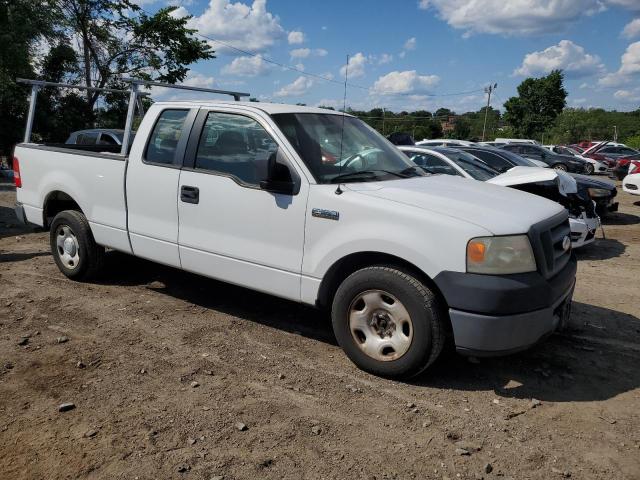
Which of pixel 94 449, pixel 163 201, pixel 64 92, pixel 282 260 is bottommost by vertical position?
pixel 94 449

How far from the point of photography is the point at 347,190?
3924 mm

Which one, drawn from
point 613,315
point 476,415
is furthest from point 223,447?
point 613,315

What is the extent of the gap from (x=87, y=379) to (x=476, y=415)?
2.58 m

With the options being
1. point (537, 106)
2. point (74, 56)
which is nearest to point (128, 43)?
point (74, 56)

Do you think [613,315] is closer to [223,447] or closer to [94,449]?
[223,447]

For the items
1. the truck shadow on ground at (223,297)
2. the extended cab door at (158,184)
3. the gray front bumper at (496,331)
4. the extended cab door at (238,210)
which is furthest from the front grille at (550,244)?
the extended cab door at (158,184)

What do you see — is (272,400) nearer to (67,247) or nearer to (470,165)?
(67,247)

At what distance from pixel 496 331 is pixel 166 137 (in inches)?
127

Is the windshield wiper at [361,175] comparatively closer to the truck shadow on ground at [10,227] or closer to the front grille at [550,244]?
the front grille at [550,244]

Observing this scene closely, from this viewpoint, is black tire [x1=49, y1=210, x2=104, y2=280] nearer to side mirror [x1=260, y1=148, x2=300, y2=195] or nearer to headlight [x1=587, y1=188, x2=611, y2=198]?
side mirror [x1=260, y1=148, x2=300, y2=195]

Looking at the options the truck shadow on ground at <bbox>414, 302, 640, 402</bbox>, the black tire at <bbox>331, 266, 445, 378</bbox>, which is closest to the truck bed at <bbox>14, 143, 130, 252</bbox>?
the black tire at <bbox>331, 266, 445, 378</bbox>

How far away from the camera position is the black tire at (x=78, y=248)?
5.65 m

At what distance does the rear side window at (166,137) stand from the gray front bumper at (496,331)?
110 inches

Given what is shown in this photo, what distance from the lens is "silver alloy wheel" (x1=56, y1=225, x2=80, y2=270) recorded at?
19.1 ft
